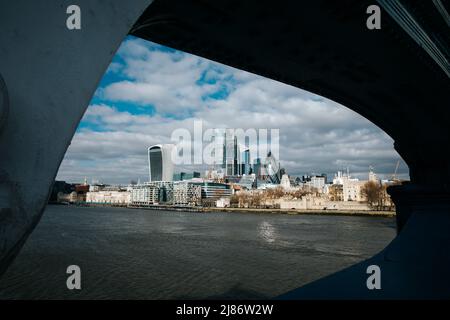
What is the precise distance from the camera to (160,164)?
185625mm

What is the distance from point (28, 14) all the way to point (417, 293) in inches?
→ 363

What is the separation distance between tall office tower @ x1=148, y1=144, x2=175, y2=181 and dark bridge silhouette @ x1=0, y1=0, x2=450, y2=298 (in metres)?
177

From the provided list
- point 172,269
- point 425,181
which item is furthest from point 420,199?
point 172,269

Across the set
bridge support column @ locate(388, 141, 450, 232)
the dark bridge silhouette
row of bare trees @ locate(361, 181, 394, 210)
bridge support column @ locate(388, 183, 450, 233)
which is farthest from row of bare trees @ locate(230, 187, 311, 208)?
the dark bridge silhouette

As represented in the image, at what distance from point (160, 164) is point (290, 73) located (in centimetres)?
18236

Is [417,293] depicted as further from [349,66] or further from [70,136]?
[70,136]

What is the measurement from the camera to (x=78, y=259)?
816 inches

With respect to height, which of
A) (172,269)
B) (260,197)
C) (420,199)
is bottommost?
(260,197)

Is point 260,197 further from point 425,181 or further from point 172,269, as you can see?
point 425,181

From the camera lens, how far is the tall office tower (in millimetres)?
183500

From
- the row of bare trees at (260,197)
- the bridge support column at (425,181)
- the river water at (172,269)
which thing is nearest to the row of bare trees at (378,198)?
the row of bare trees at (260,197)

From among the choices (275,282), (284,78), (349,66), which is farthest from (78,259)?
(349,66)

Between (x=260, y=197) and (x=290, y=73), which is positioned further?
(x=260, y=197)

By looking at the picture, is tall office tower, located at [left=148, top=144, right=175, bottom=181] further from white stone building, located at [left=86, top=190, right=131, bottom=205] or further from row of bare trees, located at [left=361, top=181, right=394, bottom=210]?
row of bare trees, located at [left=361, top=181, right=394, bottom=210]
